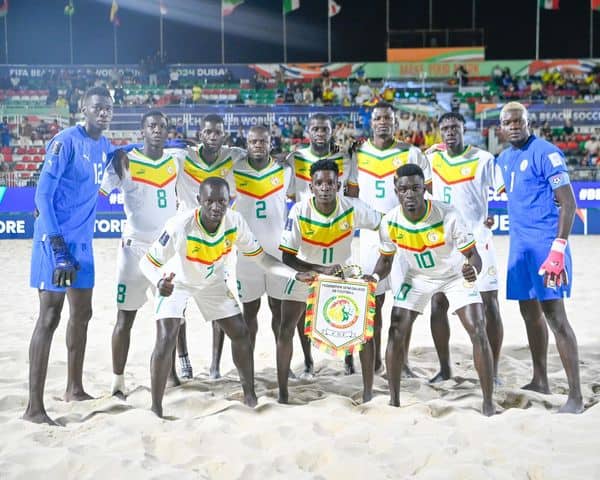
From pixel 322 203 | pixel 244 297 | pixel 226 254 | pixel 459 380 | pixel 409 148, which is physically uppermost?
pixel 409 148

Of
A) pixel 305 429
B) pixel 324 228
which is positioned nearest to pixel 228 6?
pixel 324 228

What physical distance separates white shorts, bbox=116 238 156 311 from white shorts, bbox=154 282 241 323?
487 mm

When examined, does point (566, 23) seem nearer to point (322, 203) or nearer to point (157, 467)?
point (322, 203)

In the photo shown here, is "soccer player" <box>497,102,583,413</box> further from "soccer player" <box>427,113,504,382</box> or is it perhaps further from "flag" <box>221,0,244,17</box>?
"flag" <box>221,0,244,17</box>

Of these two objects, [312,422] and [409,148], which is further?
[409,148]

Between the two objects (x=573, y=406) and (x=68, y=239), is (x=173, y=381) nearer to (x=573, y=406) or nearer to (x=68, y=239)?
(x=68, y=239)

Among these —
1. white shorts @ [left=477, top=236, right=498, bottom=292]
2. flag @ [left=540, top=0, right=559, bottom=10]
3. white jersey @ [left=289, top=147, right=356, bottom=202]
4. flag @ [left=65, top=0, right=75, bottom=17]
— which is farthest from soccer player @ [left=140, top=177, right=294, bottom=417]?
flag @ [left=65, top=0, right=75, bottom=17]

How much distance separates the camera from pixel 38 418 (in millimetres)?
4875

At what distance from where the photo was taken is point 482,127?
22453mm

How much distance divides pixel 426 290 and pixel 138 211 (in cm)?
233

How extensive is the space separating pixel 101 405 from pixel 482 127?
19.1 meters

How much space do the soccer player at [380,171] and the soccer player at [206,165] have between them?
42.5 inches

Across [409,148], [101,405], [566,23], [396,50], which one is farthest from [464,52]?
[101,405]

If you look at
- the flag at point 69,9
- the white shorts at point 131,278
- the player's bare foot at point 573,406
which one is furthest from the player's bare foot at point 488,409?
the flag at point 69,9
